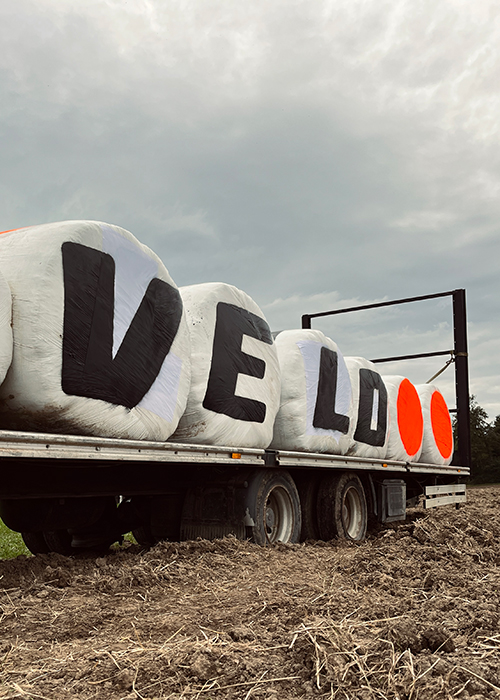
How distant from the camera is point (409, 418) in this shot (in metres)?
11.0

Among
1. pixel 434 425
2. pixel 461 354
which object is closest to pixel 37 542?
pixel 434 425

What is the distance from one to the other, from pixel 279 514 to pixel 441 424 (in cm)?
631

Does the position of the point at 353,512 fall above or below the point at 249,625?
above

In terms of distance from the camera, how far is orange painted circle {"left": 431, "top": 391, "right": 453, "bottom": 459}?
1209 centimetres

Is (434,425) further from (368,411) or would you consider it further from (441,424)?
(368,411)

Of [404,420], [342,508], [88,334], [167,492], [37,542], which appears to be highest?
[88,334]

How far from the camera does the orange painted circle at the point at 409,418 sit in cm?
1064

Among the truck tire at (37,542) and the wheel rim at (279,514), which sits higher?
the wheel rim at (279,514)

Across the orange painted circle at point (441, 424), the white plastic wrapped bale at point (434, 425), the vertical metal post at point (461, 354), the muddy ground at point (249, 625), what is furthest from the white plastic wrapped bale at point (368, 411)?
the vertical metal post at point (461, 354)

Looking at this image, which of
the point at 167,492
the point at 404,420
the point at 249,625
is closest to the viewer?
the point at 249,625

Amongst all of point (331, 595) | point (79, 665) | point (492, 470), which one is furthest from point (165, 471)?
point (492, 470)

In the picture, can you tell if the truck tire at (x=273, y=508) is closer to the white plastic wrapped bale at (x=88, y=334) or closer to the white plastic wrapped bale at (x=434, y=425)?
the white plastic wrapped bale at (x=88, y=334)

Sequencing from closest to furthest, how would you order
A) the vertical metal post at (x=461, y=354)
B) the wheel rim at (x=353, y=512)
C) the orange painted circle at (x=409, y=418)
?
the wheel rim at (x=353, y=512) → the orange painted circle at (x=409, y=418) → the vertical metal post at (x=461, y=354)

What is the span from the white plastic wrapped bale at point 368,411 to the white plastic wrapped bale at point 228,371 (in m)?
2.23
